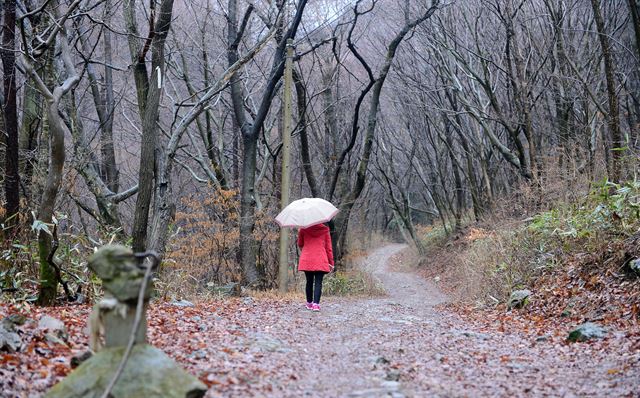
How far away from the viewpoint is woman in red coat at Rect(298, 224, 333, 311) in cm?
993

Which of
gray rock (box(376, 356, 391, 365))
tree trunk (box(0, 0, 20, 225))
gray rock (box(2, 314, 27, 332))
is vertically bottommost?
gray rock (box(376, 356, 391, 365))

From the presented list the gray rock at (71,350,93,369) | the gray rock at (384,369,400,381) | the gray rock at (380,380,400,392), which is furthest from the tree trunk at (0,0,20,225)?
the gray rock at (380,380,400,392)

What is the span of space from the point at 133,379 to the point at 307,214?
251 inches

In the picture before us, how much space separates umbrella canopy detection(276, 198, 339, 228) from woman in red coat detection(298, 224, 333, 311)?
13.0 inches

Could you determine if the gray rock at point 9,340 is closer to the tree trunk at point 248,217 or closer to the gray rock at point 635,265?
the gray rock at point 635,265

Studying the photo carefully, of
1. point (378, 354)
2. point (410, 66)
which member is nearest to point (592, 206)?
point (378, 354)

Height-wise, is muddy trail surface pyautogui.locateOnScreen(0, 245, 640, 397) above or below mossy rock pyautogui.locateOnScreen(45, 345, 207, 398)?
below

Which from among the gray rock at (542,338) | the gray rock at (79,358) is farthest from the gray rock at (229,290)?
the gray rock at (79,358)

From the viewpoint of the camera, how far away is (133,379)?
365 cm

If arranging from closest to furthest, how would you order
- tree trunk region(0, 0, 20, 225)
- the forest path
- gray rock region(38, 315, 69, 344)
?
the forest path
gray rock region(38, 315, 69, 344)
tree trunk region(0, 0, 20, 225)

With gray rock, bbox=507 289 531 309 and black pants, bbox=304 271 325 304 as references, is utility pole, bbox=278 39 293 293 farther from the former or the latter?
gray rock, bbox=507 289 531 309

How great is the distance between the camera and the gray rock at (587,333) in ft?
23.0

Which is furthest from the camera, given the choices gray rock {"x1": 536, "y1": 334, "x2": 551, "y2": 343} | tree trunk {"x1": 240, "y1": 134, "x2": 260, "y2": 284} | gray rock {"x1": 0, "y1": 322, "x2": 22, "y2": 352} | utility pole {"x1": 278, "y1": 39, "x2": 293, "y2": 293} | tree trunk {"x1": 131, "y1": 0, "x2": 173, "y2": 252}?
tree trunk {"x1": 240, "y1": 134, "x2": 260, "y2": 284}

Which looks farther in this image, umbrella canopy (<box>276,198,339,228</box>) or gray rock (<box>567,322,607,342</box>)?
umbrella canopy (<box>276,198,339,228</box>)
